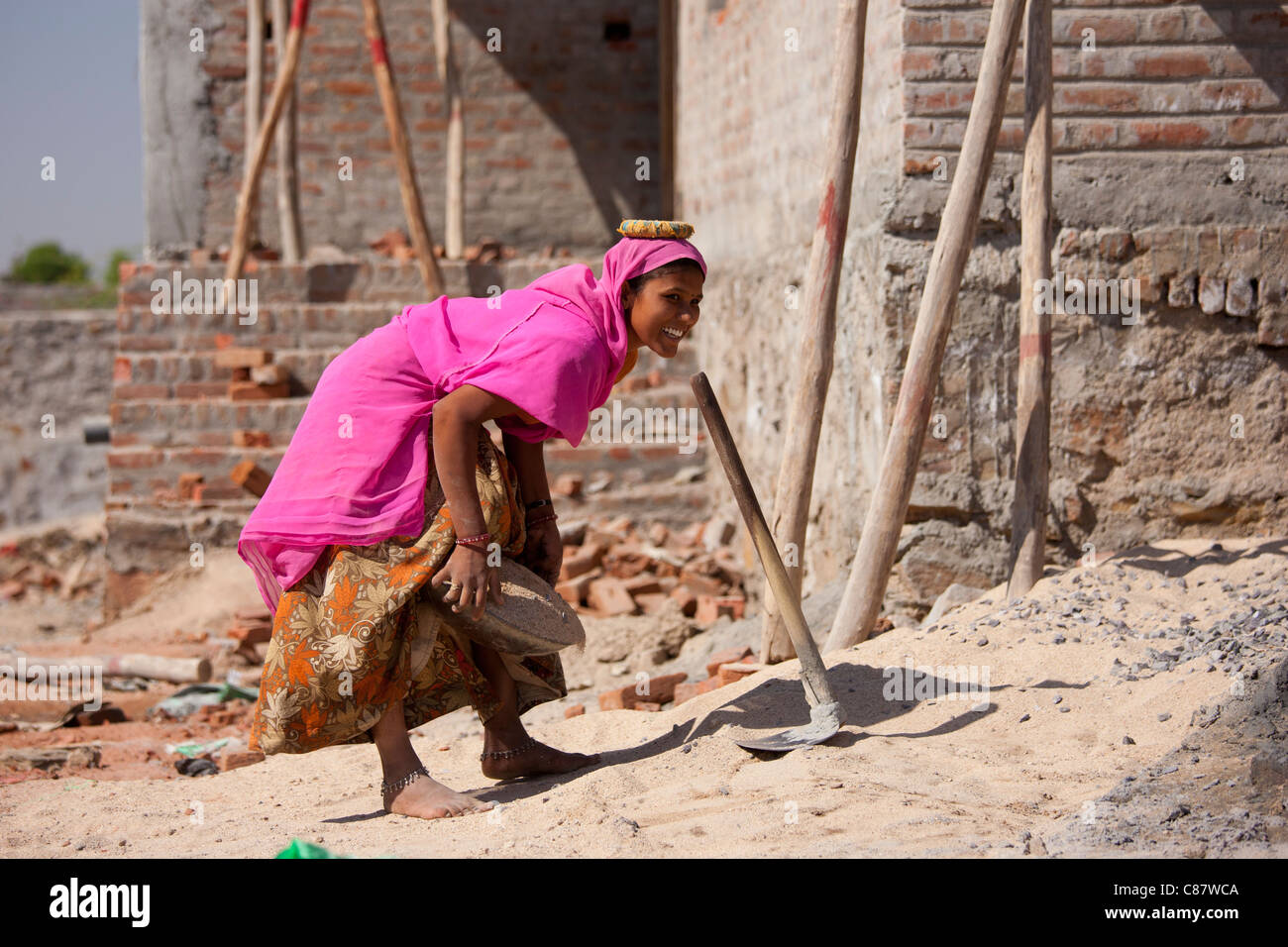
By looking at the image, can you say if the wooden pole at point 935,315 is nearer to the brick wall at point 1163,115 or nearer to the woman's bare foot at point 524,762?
the brick wall at point 1163,115

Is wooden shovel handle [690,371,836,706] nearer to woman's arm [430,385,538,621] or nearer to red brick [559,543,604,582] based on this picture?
woman's arm [430,385,538,621]

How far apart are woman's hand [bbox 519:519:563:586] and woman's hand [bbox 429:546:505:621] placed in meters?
0.35

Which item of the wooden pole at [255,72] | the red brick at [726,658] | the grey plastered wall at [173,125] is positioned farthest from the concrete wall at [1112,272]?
the grey plastered wall at [173,125]

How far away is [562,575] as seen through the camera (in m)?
6.08

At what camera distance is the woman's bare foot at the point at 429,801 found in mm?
2855

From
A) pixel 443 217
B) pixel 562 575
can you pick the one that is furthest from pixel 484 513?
pixel 443 217

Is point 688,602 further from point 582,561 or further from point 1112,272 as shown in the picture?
point 1112,272

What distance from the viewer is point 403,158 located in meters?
7.24

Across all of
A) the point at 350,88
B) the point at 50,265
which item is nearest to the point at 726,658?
the point at 350,88

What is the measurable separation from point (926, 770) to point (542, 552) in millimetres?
1075

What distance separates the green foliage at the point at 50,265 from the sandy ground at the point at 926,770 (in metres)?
34.7

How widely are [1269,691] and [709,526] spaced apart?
409 cm

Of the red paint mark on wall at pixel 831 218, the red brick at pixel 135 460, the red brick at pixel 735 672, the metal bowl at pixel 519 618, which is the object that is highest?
the red paint mark on wall at pixel 831 218
